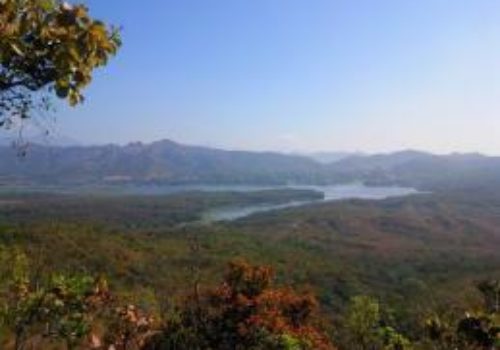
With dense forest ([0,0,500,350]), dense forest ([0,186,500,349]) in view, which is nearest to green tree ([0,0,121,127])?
dense forest ([0,0,500,350])

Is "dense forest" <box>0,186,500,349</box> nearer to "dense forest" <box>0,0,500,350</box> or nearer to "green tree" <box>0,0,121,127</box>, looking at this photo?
"dense forest" <box>0,0,500,350</box>

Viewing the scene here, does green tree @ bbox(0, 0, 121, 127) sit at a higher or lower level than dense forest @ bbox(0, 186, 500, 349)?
higher

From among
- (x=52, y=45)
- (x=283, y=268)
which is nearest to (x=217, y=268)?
(x=283, y=268)

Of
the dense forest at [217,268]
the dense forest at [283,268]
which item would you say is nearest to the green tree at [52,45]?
the dense forest at [217,268]

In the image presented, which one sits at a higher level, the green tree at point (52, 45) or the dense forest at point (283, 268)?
the green tree at point (52, 45)

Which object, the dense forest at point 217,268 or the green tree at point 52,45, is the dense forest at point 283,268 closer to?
the dense forest at point 217,268

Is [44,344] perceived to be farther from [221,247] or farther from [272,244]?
[272,244]

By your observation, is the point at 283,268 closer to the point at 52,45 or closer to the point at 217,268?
the point at 217,268

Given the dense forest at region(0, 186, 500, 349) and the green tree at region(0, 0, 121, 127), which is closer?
the green tree at region(0, 0, 121, 127)

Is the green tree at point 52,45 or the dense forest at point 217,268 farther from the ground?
the green tree at point 52,45

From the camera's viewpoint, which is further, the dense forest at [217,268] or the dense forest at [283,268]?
the dense forest at [283,268]

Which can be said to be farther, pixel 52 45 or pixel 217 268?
pixel 217 268
